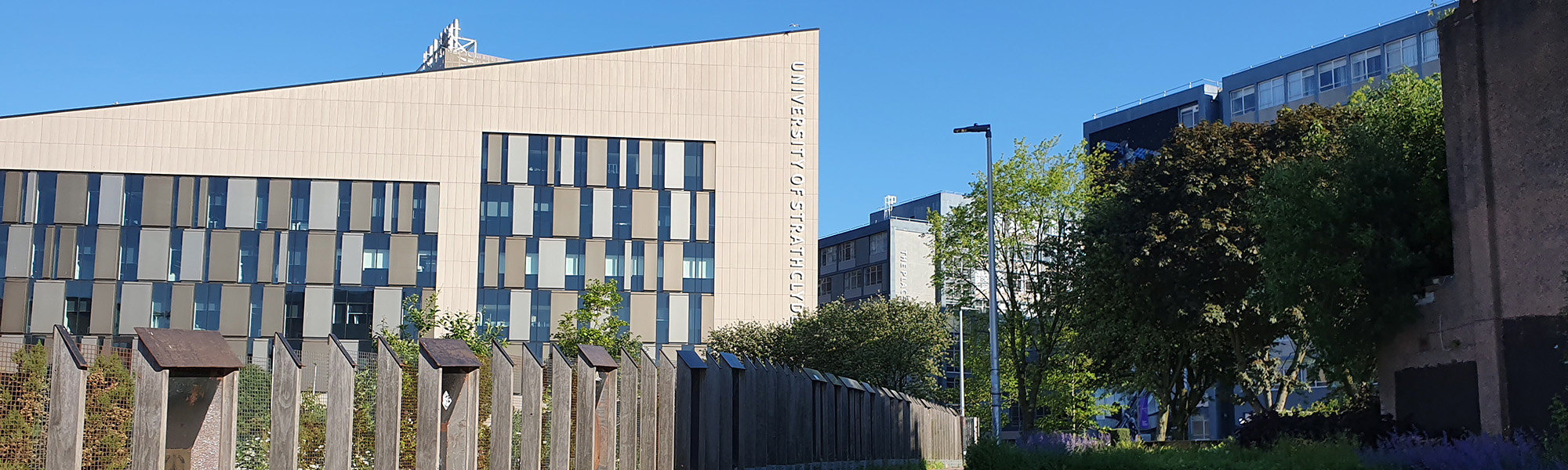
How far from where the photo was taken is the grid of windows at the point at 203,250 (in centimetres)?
6103

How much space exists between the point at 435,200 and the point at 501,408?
55.2m

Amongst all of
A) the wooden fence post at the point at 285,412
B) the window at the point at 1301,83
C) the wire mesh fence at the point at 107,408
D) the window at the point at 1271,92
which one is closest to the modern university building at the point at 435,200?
the window at the point at 1271,92

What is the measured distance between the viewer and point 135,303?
201 feet

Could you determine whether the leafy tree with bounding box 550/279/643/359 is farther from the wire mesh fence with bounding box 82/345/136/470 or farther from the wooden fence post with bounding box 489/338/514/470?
the wooden fence post with bounding box 489/338/514/470

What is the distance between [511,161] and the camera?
6438 centimetres

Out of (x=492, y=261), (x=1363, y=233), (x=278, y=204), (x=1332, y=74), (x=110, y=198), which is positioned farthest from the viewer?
(x=1332, y=74)

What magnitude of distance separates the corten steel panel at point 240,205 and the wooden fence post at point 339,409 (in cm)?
5818

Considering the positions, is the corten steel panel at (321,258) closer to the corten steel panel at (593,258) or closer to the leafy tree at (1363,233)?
the corten steel panel at (593,258)

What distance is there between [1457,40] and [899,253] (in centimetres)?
7710

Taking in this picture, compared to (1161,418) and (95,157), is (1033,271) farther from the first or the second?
(95,157)

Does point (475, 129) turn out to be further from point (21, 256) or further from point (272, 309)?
point (21, 256)

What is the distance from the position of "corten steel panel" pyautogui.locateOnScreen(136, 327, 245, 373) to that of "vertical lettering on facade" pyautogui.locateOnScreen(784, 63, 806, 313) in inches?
2241

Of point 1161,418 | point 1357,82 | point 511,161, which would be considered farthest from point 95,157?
point 1357,82

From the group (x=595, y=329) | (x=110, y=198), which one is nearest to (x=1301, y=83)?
(x=595, y=329)
